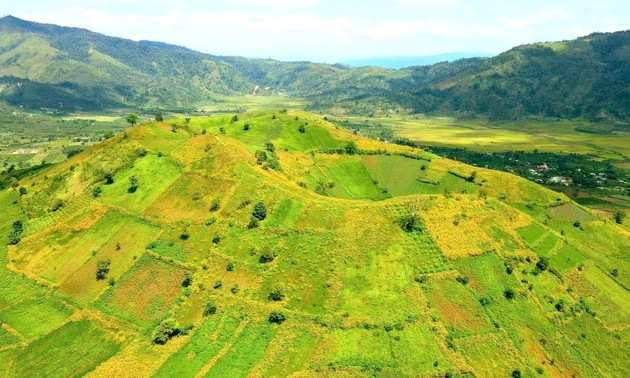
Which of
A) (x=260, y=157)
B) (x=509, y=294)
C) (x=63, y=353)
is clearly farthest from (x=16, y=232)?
(x=509, y=294)

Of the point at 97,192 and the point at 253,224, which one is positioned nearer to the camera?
the point at 253,224

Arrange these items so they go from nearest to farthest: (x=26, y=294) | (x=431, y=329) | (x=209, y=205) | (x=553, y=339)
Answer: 1. (x=431, y=329)
2. (x=553, y=339)
3. (x=26, y=294)
4. (x=209, y=205)

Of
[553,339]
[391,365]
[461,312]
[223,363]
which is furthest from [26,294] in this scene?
[553,339]

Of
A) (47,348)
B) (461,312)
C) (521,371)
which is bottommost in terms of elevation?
Answer: (47,348)

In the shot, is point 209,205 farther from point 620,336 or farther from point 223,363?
point 620,336

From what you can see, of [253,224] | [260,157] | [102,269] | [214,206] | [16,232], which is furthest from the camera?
[260,157]

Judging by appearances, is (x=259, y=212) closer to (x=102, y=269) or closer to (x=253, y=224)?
(x=253, y=224)

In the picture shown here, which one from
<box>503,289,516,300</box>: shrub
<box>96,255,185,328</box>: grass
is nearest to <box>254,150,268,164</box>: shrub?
<box>96,255,185,328</box>: grass
